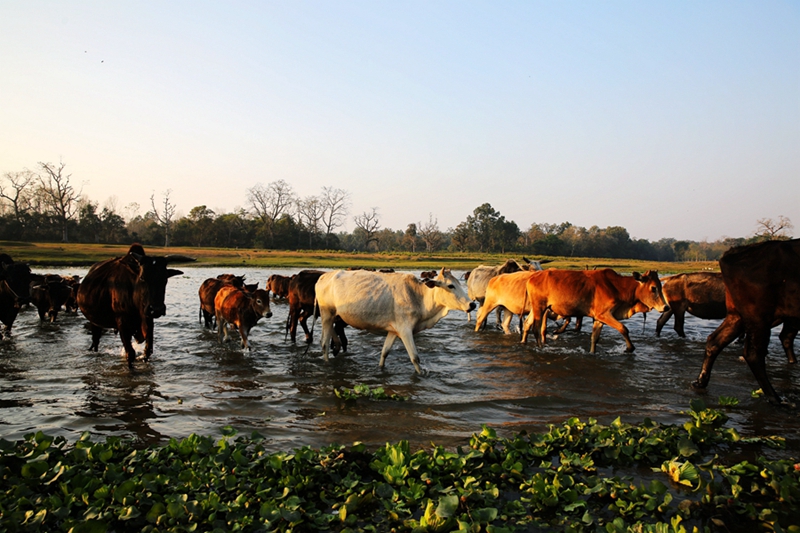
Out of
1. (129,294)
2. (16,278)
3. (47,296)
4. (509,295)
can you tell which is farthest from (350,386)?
(47,296)

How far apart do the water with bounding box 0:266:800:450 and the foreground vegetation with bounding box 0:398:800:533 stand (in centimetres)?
96

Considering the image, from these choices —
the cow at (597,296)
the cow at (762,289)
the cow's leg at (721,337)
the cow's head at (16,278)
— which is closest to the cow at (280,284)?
the cow's head at (16,278)

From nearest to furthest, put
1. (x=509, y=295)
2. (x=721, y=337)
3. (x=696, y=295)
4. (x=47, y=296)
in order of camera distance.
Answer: (x=721, y=337) → (x=509, y=295) → (x=696, y=295) → (x=47, y=296)

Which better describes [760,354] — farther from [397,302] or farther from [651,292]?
[397,302]

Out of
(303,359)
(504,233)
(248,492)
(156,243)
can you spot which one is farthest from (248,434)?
(504,233)

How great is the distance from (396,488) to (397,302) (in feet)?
17.7

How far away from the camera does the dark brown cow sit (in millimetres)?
14234

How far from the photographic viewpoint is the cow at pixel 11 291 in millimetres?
12938

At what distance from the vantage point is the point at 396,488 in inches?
182

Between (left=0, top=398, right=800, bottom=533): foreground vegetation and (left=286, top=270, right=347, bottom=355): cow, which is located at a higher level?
(left=286, top=270, right=347, bottom=355): cow

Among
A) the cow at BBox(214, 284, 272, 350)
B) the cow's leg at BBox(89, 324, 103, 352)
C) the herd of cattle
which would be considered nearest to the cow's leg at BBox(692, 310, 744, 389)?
the herd of cattle

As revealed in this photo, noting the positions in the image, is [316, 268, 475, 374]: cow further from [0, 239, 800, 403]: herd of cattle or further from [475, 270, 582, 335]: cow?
[475, 270, 582, 335]: cow

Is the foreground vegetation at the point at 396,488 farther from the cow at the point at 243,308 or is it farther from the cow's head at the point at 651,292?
the cow's head at the point at 651,292

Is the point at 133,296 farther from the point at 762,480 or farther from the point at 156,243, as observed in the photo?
the point at 156,243
